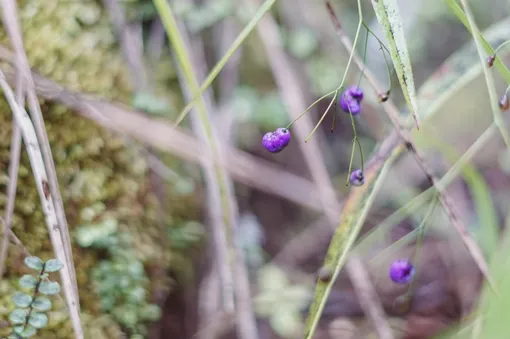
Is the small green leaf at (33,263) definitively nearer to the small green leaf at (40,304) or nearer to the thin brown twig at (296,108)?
the small green leaf at (40,304)

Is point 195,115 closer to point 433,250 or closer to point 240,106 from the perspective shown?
point 240,106

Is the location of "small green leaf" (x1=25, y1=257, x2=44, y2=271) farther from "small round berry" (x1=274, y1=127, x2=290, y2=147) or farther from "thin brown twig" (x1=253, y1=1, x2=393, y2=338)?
"thin brown twig" (x1=253, y1=1, x2=393, y2=338)

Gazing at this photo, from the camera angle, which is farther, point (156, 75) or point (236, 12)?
point (236, 12)

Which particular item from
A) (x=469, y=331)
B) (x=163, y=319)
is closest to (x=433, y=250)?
(x=469, y=331)

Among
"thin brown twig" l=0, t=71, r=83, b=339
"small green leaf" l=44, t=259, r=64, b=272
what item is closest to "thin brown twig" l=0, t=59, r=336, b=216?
"thin brown twig" l=0, t=71, r=83, b=339

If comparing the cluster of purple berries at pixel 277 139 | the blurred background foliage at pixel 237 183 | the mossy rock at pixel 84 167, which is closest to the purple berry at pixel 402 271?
the blurred background foliage at pixel 237 183
